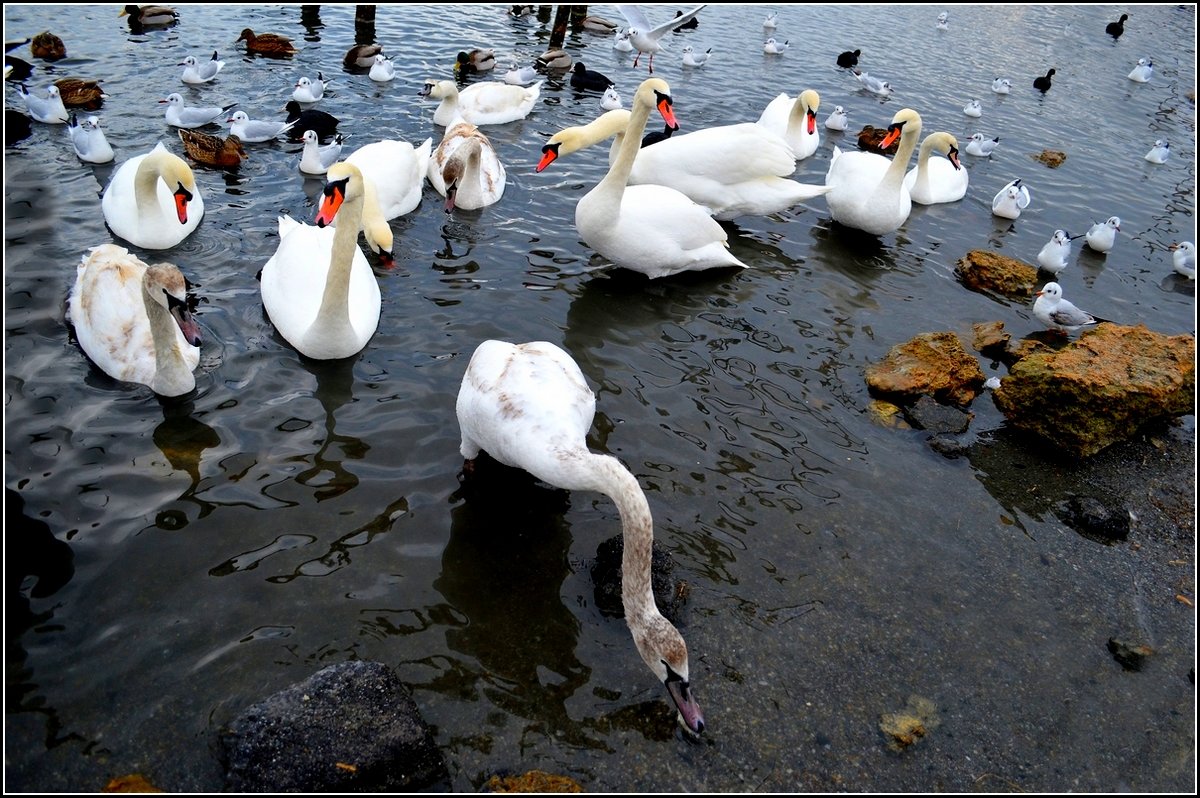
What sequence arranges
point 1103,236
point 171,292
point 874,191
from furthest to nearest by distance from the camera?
point 1103,236 → point 874,191 → point 171,292

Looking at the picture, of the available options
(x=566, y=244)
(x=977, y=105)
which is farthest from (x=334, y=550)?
(x=977, y=105)

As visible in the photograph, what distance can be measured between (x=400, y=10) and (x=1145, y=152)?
16753 mm

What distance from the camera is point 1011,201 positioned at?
464 inches

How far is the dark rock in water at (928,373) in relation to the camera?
24.1ft

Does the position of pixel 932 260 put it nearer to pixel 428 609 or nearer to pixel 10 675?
pixel 428 609

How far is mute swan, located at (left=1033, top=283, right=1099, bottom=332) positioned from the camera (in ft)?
28.7

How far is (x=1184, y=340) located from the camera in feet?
25.7

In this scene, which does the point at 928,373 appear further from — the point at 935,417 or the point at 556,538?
the point at 556,538

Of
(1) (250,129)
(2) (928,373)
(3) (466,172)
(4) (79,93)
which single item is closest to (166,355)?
(3) (466,172)

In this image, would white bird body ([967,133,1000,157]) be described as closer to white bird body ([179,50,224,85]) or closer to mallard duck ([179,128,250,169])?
mallard duck ([179,128,250,169])

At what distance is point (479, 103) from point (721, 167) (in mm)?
4857

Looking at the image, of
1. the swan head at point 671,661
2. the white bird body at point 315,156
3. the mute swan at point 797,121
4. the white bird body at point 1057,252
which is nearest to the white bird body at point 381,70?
the white bird body at point 315,156

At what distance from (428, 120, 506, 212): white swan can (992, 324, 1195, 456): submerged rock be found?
253 inches

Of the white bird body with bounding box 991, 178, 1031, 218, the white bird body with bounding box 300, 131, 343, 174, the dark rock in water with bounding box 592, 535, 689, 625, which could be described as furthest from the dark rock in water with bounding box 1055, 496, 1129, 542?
the white bird body with bounding box 300, 131, 343, 174
